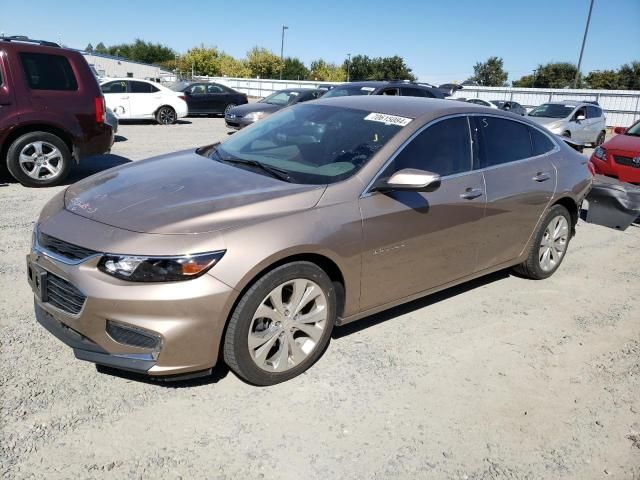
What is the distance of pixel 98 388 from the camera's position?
3016 millimetres

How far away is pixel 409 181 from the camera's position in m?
3.28

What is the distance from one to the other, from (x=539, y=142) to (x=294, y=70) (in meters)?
82.8

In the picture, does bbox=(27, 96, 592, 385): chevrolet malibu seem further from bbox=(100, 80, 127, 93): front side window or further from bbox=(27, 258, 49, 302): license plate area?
bbox=(100, 80, 127, 93): front side window

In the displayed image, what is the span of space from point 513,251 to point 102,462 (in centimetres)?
361

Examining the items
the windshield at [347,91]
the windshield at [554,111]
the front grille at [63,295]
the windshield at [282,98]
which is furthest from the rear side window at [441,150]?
the windshield at [554,111]

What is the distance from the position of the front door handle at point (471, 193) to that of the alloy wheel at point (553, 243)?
124cm

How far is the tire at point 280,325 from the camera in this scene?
2.89 m

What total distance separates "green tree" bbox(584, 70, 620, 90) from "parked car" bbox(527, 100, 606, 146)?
51.7m

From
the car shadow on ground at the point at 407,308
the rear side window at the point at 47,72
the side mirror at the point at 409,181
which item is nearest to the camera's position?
the side mirror at the point at 409,181

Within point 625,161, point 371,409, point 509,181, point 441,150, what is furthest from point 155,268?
point 625,161

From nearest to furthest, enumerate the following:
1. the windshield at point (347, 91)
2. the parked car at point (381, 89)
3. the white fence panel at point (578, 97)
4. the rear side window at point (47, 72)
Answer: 1. the rear side window at point (47, 72)
2. the parked car at point (381, 89)
3. the windshield at point (347, 91)
4. the white fence panel at point (578, 97)

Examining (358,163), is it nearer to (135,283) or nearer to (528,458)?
Result: (135,283)

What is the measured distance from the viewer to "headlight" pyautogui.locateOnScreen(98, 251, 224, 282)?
2.68 m

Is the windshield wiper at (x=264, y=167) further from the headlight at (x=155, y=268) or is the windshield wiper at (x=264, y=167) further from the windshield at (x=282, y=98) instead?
the windshield at (x=282, y=98)
